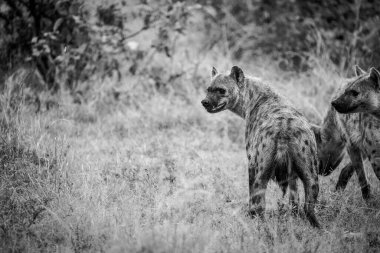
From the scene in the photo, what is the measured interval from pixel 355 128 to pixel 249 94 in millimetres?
1157

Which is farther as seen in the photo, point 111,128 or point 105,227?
point 111,128

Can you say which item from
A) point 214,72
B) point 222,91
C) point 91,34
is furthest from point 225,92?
point 91,34

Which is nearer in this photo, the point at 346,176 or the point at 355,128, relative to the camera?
the point at 355,128

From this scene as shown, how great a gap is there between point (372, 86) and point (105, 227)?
2.88m

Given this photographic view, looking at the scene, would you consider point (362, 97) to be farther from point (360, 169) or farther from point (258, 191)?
point (258, 191)

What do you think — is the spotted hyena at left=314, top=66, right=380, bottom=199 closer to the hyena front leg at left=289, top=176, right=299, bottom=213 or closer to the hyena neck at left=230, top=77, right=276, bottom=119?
the hyena neck at left=230, top=77, right=276, bottom=119

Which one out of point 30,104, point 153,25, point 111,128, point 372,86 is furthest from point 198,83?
point 372,86

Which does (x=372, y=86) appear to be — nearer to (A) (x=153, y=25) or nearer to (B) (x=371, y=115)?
(B) (x=371, y=115)

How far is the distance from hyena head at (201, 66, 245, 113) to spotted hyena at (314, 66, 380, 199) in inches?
41.9

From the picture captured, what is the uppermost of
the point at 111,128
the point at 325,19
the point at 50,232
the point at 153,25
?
the point at 325,19

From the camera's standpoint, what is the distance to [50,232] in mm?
3535

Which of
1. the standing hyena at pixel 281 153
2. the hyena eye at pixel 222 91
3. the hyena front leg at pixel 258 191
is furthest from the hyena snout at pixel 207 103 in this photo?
the hyena front leg at pixel 258 191

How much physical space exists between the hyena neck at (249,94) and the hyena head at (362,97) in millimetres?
696

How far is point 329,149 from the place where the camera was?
17.1 feet
